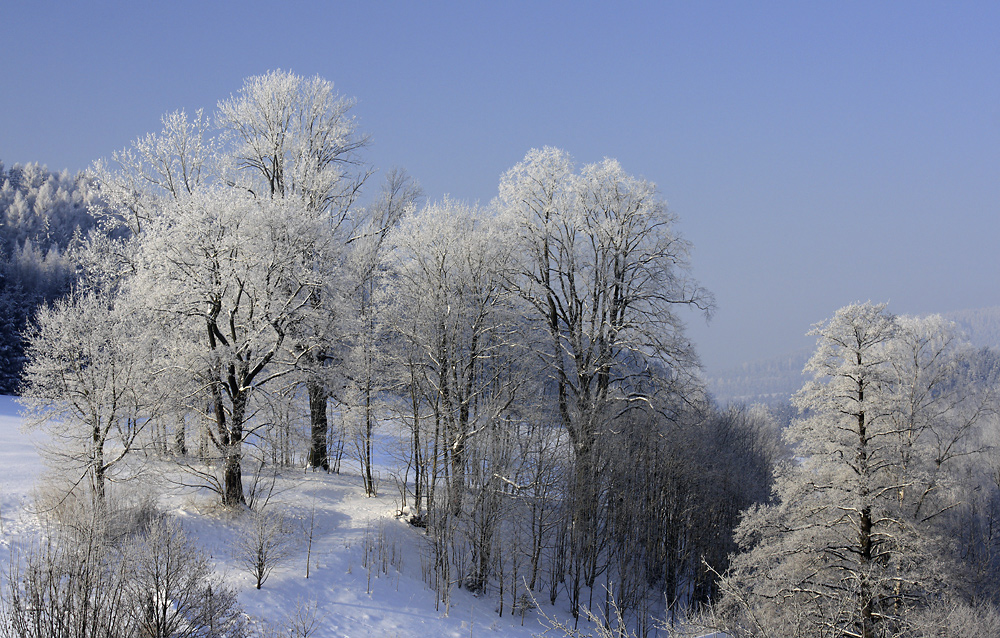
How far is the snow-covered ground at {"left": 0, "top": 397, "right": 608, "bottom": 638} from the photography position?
13.9 metres

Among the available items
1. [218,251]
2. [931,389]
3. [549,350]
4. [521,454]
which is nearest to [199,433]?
[218,251]

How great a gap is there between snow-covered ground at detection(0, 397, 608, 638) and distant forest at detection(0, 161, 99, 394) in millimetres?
11260

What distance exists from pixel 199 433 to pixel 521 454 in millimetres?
10080

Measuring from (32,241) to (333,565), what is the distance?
268ft

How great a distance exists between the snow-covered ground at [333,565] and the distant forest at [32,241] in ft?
36.9

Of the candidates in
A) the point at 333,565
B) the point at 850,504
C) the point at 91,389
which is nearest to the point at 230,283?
the point at 91,389

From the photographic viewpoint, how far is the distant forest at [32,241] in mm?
49031

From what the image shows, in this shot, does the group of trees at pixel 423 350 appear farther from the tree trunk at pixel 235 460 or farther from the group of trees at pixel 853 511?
the group of trees at pixel 853 511

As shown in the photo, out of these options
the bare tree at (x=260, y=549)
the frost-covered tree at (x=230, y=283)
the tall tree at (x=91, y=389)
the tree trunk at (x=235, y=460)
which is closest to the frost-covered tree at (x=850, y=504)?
the bare tree at (x=260, y=549)

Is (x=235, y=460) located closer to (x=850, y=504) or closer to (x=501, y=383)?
(x=501, y=383)

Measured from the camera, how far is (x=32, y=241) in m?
76.6

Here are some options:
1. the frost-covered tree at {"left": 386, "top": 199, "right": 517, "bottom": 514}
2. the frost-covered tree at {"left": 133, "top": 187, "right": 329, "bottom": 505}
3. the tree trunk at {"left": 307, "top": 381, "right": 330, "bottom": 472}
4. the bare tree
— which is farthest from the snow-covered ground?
the tree trunk at {"left": 307, "top": 381, "right": 330, "bottom": 472}

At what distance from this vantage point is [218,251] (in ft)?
56.2

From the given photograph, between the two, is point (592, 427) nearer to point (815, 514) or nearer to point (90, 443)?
point (815, 514)
